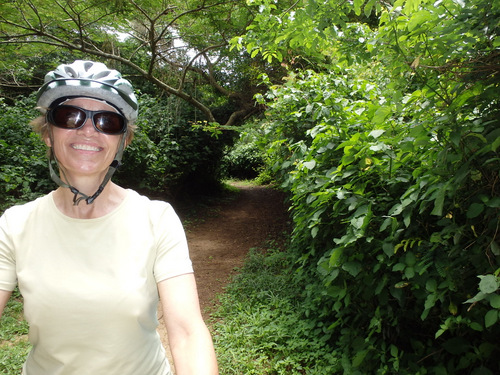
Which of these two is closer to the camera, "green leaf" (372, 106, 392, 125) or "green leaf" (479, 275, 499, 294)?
"green leaf" (479, 275, 499, 294)

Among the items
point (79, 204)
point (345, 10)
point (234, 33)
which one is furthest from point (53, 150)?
point (234, 33)

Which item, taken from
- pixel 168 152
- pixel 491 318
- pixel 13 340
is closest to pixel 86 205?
pixel 491 318

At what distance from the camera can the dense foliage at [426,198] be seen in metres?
1.84

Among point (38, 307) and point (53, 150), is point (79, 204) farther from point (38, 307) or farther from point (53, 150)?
point (38, 307)

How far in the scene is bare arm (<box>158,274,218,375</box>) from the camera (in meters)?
1.25

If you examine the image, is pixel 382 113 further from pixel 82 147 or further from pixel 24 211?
pixel 24 211

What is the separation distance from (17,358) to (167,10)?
7045 mm

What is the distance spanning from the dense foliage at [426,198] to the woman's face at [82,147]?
1690 millimetres

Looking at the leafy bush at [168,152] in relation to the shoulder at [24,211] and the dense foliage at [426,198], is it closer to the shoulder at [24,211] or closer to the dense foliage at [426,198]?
the dense foliage at [426,198]

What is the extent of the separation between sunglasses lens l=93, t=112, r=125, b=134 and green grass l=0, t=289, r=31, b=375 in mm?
3342

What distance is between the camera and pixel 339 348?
3.35m

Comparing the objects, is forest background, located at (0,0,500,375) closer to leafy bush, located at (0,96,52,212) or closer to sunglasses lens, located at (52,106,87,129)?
leafy bush, located at (0,96,52,212)

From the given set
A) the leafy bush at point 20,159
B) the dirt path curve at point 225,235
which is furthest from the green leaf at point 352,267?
the leafy bush at point 20,159

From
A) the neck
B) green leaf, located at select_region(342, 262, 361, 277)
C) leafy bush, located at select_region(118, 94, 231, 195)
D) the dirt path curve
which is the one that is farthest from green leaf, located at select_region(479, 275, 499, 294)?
leafy bush, located at select_region(118, 94, 231, 195)
